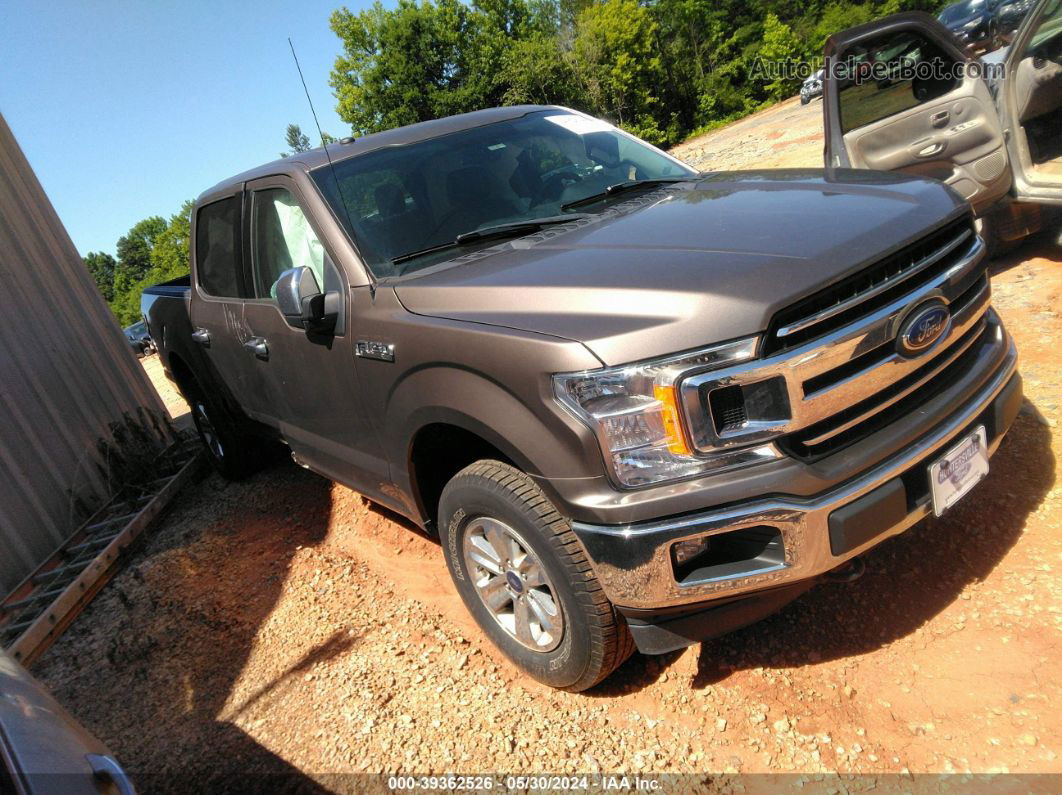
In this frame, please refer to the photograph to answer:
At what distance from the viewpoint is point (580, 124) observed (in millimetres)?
3779

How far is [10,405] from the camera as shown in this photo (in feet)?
16.3

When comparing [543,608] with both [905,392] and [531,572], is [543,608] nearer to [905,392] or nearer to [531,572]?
[531,572]

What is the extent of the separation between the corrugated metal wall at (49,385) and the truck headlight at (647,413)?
4525 millimetres

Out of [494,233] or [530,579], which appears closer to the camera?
[530,579]

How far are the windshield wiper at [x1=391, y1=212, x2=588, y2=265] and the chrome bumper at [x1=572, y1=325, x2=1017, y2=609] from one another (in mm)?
1329

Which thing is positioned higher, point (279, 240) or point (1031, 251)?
point (279, 240)

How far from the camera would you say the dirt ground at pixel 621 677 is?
2.21m

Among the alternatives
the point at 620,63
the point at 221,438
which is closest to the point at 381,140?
the point at 221,438

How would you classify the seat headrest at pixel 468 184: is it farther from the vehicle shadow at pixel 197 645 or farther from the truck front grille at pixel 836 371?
the vehicle shadow at pixel 197 645

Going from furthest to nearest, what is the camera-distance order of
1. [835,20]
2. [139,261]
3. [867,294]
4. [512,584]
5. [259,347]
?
[139,261] < [835,20] < [259,347] < [512,584] < [867,294]

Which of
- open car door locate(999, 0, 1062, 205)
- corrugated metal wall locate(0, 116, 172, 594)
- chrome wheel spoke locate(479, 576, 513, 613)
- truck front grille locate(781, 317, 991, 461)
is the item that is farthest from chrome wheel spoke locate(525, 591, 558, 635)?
open car door locate(999, 0, 1062, 205)

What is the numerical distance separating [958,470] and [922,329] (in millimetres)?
460

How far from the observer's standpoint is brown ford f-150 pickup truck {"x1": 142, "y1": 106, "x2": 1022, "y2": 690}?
1.95 metres

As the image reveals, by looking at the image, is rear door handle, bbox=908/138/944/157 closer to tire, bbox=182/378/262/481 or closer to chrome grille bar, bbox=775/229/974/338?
chrome grille bar, bbox=775/229/974/338
